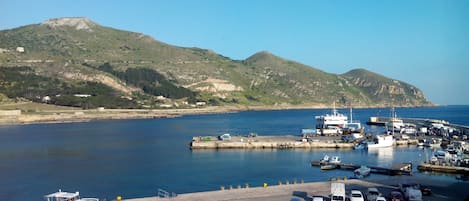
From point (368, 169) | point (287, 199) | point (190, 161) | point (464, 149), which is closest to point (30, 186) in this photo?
point (190, 161)

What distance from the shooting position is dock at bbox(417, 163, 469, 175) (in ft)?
152

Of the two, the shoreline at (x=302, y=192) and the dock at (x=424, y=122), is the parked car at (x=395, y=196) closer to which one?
the shoreline at (x=302, y=192)

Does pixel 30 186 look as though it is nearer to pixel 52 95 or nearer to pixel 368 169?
pixel 368 169

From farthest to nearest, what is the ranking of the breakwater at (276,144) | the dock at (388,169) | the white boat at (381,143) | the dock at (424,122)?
the dock at (424,122) → the breakwater at (276,144) → the white boat at (381,143) → the dock at (388,169)

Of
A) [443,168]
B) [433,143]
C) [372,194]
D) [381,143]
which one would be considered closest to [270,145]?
[381,143]

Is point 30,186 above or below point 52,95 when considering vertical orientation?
below

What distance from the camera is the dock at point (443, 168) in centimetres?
4644

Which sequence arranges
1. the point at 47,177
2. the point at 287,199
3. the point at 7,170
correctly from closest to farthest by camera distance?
the point at 287,199 → the point at 47,177 → the point at 7,170

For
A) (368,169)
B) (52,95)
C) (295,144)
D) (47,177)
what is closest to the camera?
(368,169)

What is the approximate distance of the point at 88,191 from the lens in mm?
43250

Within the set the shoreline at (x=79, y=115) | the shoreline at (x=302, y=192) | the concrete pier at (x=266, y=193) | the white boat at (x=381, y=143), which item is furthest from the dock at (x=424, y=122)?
the shoreline at (x=79, y=115)

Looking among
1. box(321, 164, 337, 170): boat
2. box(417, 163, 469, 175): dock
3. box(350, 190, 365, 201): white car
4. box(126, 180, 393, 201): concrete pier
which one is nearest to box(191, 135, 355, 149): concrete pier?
box(321, 164, 337, 170): boat

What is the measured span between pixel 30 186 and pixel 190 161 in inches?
789

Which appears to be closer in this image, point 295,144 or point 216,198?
point 216,198
